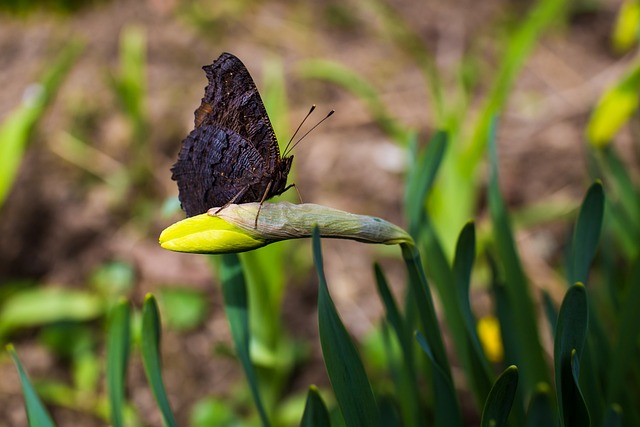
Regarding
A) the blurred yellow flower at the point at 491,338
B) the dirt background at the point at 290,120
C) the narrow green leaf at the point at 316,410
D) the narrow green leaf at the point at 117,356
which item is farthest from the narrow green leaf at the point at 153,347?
the blurred yellow flower at the point at 491,338

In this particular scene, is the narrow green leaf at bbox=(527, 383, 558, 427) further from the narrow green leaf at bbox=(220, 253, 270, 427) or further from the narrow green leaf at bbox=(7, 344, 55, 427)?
the narrow green leaf at bbox=(7, 344, 55, 427)

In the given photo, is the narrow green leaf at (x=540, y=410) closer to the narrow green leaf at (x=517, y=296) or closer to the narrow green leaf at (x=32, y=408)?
the narrow green leaf at (x=517, y=296)

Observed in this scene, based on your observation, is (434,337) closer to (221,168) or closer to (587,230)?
(587,230)

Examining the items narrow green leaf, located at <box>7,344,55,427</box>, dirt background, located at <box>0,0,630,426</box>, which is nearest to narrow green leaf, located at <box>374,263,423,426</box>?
narrow green leaf, located at <box>7,344,55,427</box>

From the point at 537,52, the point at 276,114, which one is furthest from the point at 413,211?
the point at 537,52

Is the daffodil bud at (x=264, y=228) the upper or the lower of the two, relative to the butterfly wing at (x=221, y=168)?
lower

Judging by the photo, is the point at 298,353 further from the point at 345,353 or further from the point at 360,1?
the point at 360,1
